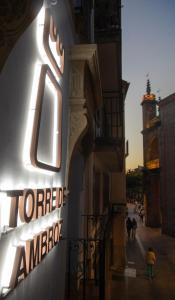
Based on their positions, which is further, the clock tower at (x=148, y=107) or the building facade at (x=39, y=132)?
the clock tower at (x=148, y=107)

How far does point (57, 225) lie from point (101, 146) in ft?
16.6

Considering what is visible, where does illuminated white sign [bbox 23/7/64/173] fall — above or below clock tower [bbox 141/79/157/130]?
below

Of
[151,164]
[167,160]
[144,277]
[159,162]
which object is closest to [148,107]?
[151,164]

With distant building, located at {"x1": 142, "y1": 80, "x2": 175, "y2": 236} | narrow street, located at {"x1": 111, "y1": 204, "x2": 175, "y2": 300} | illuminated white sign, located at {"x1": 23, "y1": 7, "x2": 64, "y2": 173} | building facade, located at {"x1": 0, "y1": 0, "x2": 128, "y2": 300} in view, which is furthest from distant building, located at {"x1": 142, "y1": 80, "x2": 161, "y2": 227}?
illuminated white sign, located at {"x1": 23, "y1": 7, "x2": 64, "y2": 173}

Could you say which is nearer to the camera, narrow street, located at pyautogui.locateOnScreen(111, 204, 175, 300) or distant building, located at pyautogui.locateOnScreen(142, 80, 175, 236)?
narrow street, located at pyautogui.locateOnScreen(111, 204, 175, 300)

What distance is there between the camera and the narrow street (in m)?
11.2

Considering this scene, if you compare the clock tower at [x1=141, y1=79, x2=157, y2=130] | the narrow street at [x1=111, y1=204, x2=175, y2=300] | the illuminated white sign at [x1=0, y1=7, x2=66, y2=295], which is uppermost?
the clock tower at [x1=141, y1=79, x2=157, y2=130]

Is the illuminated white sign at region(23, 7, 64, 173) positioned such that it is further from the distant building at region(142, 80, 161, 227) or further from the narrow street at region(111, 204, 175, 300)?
the distant building at region(142, 80, 161, 227)

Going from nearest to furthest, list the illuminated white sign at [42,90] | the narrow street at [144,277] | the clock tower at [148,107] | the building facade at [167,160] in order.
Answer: the illuminated white sign at [42,90] < the narrow street at [144,277] < the building facade at [167,160] < the clock tower at [148,107]

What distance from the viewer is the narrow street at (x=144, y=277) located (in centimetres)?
1119

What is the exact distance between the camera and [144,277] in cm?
1354

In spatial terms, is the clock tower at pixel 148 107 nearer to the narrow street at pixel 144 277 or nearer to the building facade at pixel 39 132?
the narrow street at pixel 144 277

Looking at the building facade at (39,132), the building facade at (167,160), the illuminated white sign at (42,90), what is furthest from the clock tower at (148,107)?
the illuminated white sign at (42,90)

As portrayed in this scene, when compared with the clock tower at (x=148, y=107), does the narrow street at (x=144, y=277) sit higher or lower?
lower
